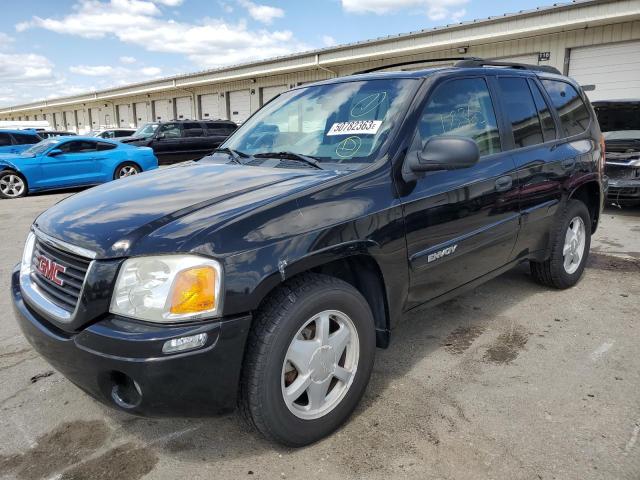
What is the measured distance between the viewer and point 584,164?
4.20 meters

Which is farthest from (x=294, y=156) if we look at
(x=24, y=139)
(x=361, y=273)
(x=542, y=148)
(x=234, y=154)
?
(x=24, y=139)

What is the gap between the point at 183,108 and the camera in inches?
1297

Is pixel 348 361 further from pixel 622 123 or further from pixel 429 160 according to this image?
pixel 622 123

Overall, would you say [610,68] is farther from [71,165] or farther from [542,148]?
[71,165]

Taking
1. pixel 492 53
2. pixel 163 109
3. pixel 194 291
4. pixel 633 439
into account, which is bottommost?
pixel 633 439

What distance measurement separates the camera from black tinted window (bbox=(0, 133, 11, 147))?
1421 centimetres

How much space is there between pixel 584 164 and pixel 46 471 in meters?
4.27

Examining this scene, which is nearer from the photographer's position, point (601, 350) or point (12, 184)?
point (601, 350)

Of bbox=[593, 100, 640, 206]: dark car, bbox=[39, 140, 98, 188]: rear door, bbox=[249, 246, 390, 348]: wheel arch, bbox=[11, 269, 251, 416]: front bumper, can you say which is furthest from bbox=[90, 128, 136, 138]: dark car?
bbox=[11, 269, 251, 416]: front bumper

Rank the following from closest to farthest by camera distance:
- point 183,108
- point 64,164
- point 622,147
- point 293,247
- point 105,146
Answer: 1. point 293,247
2. point 622,147
3. point 64,164
4. point 105,146
5. point 183,108

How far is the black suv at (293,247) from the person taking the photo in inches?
77.2

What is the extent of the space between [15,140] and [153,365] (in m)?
15.3

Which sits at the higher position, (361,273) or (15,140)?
(15,140)

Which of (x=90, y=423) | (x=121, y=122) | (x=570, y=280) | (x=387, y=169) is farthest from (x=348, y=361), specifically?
(x=121, y=122)
